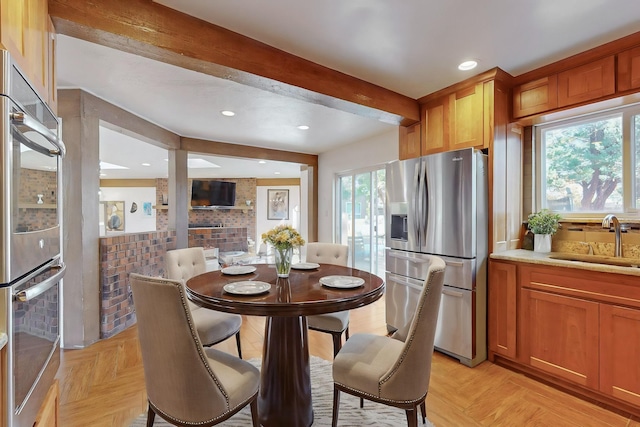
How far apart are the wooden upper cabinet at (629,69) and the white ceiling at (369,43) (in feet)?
0.52

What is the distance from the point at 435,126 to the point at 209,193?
692 cm

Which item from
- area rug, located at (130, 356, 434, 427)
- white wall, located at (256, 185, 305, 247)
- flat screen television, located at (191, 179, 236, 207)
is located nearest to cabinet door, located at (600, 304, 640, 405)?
area rug, located at (130, 356, 434, 427)

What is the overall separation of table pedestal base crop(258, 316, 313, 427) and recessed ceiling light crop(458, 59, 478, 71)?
2.17 m

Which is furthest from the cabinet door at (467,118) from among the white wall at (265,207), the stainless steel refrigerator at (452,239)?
the white wall at (265,207)

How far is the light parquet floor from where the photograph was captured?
184 centimetres

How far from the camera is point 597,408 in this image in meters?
1.96

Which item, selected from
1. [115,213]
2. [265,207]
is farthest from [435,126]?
[115,213]

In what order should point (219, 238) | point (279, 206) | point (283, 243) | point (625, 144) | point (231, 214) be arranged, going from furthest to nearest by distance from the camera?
point (279, 206)
point (231, 214)
point (219, 238)
point (625, 144)
point (283, 243)

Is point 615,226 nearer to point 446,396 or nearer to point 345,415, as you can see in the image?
point 446,396

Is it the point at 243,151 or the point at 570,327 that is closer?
the point at 570,327

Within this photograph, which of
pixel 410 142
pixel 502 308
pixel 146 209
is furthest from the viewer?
pixel 146 209

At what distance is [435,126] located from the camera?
290 cm

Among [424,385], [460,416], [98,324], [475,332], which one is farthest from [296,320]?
[98,324]

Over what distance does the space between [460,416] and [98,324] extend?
3161 mm
